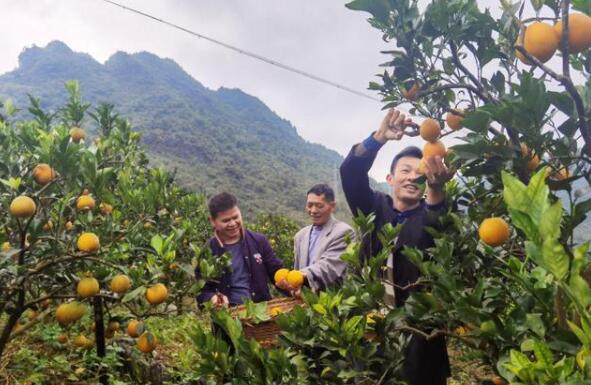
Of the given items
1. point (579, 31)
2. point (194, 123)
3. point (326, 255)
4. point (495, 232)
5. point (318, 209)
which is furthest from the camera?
point (194, 123)

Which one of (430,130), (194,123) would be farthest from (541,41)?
(194,123)

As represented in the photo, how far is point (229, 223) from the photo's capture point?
2445 millimetres

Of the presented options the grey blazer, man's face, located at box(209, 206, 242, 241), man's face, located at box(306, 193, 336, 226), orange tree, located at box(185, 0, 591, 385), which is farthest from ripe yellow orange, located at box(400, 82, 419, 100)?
man's face, located at box(209, 206, 242, 241)

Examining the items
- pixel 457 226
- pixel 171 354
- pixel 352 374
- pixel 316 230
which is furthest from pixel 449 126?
pixel 171 354

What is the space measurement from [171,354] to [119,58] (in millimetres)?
67365

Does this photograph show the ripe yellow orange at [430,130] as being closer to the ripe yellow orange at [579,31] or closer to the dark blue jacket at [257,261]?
the ripe yellow orange at [579,31]

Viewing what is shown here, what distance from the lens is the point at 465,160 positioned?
1.08 m

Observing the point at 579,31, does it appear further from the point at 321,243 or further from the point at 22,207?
the point at 321,243

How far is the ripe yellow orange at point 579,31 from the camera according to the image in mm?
922

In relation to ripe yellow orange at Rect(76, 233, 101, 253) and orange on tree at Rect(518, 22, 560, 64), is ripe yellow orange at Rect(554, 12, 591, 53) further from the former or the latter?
ripe yellow orange at Rect(76, 233, 101, 253)

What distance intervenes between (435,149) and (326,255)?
1.11 meters

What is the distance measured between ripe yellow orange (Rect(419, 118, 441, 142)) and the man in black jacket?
0.08 m

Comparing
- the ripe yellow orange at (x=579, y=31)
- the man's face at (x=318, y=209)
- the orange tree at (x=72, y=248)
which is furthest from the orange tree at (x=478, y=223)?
the man's face at (x=318, y=209)

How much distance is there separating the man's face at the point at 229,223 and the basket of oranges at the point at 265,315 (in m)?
0.48
